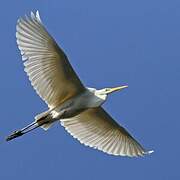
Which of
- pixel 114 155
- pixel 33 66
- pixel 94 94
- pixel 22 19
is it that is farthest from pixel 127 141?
pixel 22 19

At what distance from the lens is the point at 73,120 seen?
860 cm

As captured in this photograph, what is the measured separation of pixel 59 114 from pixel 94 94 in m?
0.39

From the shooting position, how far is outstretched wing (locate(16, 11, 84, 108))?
24.5 ft

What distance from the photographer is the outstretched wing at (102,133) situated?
8586mm

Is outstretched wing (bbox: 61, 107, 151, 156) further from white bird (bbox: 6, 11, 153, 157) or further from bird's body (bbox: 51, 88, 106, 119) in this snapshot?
bird's body (bbox: 51, 88, 106, 119)

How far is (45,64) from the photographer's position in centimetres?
784

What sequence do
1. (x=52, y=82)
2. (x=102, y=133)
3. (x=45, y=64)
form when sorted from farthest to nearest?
(x=102, y=133) → (x=52, y=82) → (x=45, y=64)

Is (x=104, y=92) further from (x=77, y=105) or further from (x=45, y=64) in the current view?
(x=45, y=64)

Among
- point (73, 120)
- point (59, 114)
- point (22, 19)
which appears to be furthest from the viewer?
point (73, 120)

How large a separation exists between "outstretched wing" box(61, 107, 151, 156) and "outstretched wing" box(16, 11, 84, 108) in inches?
24.3

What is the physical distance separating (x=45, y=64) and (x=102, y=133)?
125 centimetres

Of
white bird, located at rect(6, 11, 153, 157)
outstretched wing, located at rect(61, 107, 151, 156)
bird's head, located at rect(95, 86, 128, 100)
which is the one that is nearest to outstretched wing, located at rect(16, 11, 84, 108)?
white bird, located at rect(6, 11, 153, 157)

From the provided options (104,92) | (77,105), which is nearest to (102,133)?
(104,92)

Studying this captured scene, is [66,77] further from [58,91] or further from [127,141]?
[127,141]
